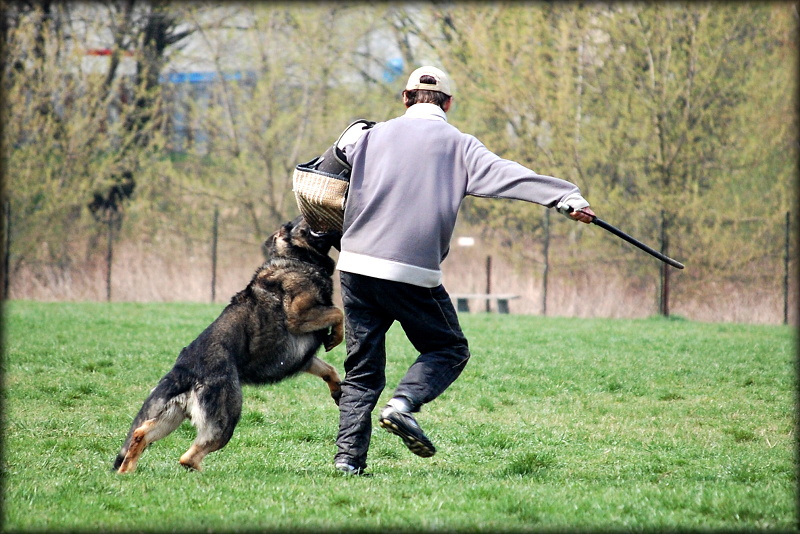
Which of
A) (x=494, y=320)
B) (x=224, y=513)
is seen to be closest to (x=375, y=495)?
(x=224, y=513)

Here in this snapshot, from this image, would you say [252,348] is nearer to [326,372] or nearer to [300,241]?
[326,372]

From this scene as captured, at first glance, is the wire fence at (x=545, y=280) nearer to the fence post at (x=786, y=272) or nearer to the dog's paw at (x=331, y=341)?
the fence post at (x=786, y=272)

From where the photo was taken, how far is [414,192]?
429 centimetres

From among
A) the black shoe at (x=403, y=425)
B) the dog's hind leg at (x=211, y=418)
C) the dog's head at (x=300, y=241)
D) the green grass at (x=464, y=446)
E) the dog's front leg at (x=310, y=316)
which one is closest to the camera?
the green grass at (x=464, y=446)

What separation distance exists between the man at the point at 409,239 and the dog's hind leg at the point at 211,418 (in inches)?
24.4

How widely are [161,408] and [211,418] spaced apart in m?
0.27

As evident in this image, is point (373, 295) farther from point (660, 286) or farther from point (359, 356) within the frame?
point (660, 286)

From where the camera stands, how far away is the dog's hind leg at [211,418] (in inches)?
179

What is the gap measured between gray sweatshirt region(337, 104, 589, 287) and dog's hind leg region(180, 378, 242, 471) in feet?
3.37

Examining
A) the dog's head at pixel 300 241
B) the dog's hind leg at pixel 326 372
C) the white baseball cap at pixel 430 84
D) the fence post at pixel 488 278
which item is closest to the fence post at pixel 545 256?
the fence post at pixel 488 278

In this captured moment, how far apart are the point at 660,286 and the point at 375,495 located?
14110 millimetres

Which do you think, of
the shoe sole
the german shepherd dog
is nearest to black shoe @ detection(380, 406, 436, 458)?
the shoe sole

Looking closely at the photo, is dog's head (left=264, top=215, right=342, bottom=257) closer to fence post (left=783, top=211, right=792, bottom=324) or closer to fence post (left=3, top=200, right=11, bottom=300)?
fence post (left=783, top=211, right=792, bottom=324)

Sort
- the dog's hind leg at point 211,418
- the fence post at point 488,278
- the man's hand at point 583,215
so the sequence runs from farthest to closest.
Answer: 1. the fence post at point 488,278
2. the dog's hind leg at point 211,418
3. the man's hand at point 583,215
